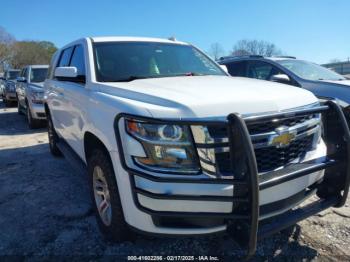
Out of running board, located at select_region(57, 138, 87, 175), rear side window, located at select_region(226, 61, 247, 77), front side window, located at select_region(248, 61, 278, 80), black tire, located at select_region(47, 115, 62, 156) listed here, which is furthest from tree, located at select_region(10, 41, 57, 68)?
running board, located at select_region(57, 138, 87, 175)

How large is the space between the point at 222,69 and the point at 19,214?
9.50ft

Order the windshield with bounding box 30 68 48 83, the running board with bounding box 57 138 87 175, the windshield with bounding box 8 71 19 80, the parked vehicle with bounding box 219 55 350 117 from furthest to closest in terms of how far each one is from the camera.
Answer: the windshield with bounding box 8 71 19 80
the windshield with bounding box 30 68 48 83
the parked vehicle with bounding box 219 55 350 117
the running board with bounding box 57 138 87 175

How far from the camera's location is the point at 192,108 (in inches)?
89.0

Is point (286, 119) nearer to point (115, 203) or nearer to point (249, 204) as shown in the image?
point (249, 204)

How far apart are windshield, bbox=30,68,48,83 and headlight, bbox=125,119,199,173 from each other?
8797mm

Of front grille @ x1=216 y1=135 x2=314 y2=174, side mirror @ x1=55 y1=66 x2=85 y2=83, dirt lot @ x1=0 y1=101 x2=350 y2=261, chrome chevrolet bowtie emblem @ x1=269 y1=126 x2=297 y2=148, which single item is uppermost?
side mirror @ x1=55 y1=66 x2=85 y2=83

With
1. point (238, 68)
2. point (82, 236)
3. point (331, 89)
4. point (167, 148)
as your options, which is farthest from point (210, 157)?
point (238, 68)

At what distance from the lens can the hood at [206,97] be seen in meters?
2.29

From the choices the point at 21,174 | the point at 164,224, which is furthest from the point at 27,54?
the point at 164,224

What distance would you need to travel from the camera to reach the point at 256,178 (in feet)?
6.66

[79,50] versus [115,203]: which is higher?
[79,50]

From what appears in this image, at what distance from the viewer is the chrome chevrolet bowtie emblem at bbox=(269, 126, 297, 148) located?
2.32 metres

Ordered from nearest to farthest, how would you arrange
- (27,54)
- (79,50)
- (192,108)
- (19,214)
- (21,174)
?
(192,108), (19,214), (79,50), (21,174), (27,54)

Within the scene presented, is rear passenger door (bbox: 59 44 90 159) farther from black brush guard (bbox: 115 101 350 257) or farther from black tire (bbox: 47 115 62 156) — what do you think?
black tire (bbox: 47 115 62 156)
